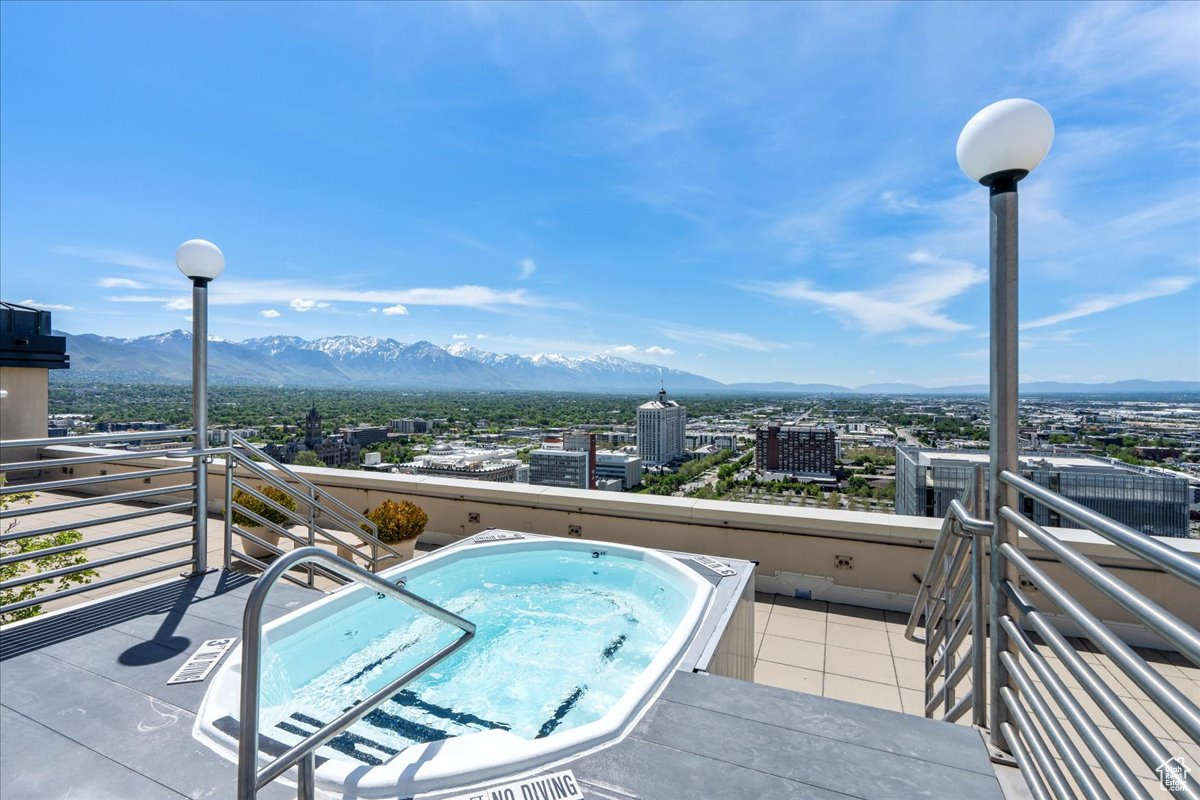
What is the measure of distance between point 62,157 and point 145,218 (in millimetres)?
2598

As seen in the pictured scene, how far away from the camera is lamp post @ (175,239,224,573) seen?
9.98 feet

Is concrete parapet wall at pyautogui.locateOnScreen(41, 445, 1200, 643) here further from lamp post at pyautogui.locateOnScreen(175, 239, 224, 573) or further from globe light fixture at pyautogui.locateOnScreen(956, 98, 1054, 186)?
globe light fixture at pyautogui.locateOnScreen(956, 98, 1054, 186)

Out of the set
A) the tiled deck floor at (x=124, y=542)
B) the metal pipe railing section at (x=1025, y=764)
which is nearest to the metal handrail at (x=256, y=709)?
the metal pipe railing section at (x=1025, y=764)

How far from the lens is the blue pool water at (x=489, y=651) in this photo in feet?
7.42

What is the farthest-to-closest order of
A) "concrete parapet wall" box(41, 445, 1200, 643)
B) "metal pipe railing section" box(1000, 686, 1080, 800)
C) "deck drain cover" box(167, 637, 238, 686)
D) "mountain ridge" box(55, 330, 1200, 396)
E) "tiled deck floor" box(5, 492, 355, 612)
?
"mountain ridge" box(55, 330, 1200, 396) < "tiled deck floor" box(5, 492, 355, 612) < "concrete parapet wall" box(41, 445, 1200, 643) < "deck drain cover" box(167, 637, 238, 686) < "metal pipe railing section" box(1000, 686, 1080, 800)

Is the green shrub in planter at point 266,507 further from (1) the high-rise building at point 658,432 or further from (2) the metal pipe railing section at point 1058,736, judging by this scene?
(1) the high-rise building at point 658,432

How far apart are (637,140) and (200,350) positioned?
24.8 feet

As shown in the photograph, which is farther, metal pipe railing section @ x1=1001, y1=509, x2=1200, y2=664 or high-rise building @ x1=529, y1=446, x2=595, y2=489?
high-rise building @ x1=529, y1=446, x2=595, y2=489

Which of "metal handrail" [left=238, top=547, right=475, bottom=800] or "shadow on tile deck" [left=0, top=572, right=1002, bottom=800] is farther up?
"metal handrail" [left=238, top=547, right=475, bottom=800]

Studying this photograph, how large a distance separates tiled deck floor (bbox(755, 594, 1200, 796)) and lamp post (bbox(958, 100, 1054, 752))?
1.39 meters

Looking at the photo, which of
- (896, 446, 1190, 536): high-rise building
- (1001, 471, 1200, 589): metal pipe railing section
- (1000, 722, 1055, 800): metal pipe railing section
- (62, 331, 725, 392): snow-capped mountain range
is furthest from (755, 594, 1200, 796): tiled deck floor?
(62, 331, 725, 392): snow-capped mountain range

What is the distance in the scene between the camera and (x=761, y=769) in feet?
5.04

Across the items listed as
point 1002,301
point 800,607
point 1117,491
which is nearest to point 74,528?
point 1002,301

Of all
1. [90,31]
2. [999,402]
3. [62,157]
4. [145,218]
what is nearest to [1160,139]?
[999,402]
